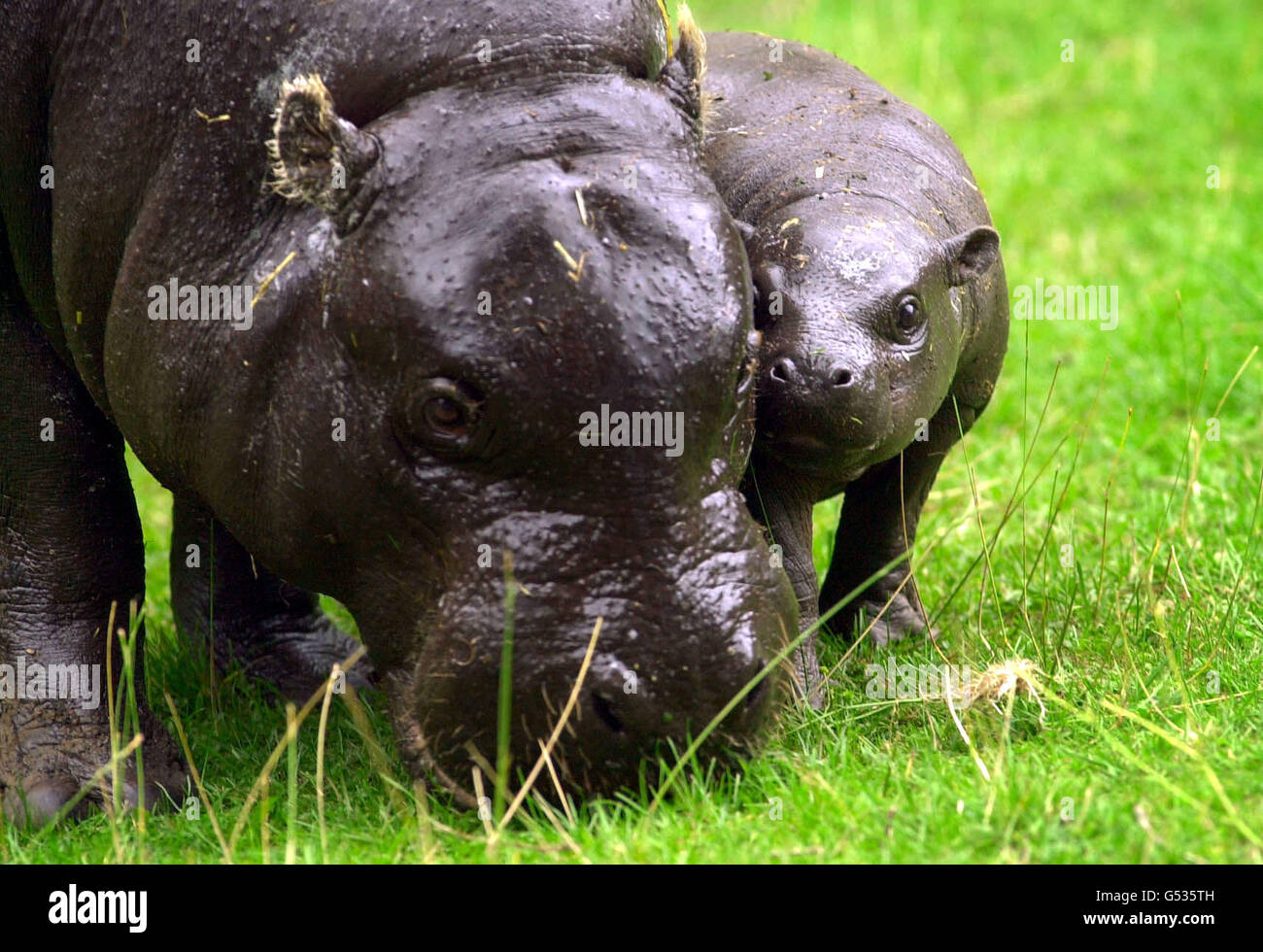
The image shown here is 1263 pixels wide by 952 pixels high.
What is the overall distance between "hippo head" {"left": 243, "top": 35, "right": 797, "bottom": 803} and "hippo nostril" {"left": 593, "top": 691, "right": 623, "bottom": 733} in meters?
0.01

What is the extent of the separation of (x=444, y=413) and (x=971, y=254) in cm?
208

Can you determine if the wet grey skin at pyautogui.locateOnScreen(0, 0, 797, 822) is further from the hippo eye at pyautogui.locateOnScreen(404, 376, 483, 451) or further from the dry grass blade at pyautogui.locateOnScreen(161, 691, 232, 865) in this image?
the dry grass blade at pyautogui.locateOnScreen(161, 691, 232, 865)

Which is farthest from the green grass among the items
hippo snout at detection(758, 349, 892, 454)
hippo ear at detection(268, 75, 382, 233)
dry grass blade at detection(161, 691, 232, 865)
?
hippo ear at detection(268, 75, 382, 233)

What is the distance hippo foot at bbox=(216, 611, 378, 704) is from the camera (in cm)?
632

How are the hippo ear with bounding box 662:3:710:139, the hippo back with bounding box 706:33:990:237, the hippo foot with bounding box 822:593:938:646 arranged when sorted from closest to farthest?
the hippo ear with bounding box 662:3:710:139 → the hippo back with bounding box 706:33:990:237 → the hippo foot with bounding box 822:593:938:646

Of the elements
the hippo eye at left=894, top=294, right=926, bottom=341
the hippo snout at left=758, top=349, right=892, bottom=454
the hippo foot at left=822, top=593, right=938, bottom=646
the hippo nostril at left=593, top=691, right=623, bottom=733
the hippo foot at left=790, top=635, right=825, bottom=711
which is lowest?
the hippo foot at left=822, top=593, right=938, bottom=646

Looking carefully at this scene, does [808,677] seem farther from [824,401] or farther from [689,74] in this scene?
[689,74]

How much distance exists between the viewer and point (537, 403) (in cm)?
380

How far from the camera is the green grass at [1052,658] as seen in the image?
3.95 m

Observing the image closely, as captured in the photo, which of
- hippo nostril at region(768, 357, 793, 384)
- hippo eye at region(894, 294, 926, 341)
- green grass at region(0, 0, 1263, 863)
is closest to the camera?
green grass at region(0, 0, 1263, 863)

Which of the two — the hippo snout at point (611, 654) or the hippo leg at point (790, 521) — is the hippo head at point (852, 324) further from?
the hippo snout at point (611, 654)

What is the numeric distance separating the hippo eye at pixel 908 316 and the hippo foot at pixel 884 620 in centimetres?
119

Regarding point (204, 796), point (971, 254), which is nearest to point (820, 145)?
point (971, 254)

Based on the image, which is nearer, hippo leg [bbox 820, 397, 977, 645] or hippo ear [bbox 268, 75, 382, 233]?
hippo ear [bbox 268, 75, 382, 233]
